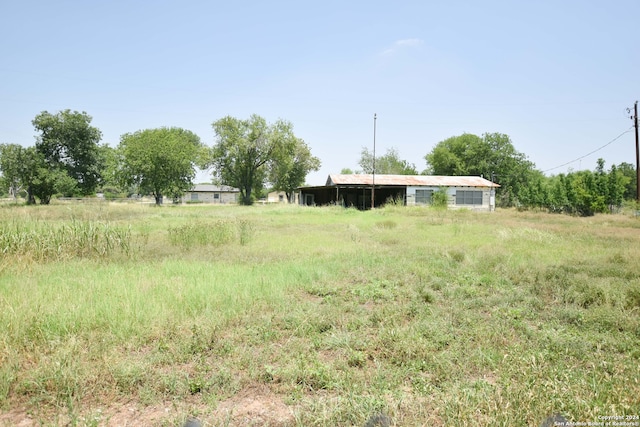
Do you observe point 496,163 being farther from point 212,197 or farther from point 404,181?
point 212,197

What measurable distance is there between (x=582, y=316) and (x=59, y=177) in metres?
53.0

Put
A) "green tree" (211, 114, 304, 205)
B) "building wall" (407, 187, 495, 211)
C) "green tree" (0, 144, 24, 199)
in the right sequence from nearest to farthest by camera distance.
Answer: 1. "building wall" (407, 187, 495, 211)
2. "green tree" (0, 144, 24, 199)
3. "green tree" (211, 114, 304, 205)

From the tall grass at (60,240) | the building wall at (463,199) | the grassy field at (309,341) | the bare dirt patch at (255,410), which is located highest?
the building wall at (463,199)

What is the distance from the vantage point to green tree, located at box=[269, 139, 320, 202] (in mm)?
52156

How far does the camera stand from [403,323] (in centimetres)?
481

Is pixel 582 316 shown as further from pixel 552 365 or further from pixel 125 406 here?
pixel 125 406

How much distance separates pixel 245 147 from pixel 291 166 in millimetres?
8907

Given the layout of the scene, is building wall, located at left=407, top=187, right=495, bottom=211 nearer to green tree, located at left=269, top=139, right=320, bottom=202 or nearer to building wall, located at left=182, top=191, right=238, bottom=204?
Answer: green tree, located at left=269, top=139, right=320, bottom=202

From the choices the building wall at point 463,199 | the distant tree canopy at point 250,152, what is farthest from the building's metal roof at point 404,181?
the distant tree canopy at point 250,152

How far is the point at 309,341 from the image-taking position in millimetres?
4230

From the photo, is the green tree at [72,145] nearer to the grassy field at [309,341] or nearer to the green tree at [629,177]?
the grassy field at [309,341]

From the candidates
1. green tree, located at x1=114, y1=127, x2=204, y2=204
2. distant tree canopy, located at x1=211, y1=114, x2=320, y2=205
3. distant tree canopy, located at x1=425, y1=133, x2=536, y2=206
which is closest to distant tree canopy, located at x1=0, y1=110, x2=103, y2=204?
green tree, located at x1=114, y1=127, x2=204, y2=204

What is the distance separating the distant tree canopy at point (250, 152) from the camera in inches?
1940

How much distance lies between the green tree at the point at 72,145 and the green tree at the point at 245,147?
1717 cm
